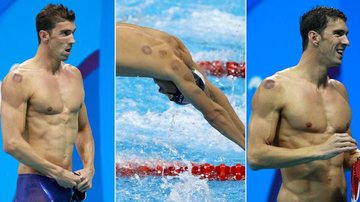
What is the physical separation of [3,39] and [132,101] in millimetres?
880

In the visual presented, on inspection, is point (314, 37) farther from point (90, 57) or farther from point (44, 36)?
point (90, 57)

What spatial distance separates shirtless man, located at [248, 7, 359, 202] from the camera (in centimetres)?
372

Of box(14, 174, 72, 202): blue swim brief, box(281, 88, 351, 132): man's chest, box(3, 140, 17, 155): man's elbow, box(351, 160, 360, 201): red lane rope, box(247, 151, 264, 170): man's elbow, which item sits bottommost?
box(14, 174, 72, 202): blue swim brief

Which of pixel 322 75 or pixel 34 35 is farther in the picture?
pixel 34 35

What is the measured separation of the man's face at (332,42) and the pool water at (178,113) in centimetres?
97

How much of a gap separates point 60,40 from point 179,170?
1.21m

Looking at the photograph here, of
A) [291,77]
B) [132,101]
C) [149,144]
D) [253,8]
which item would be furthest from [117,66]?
[291,77]

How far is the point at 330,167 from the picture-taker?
3.76 metres

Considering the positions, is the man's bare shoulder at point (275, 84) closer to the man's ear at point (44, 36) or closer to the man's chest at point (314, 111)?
the man's chest at point (314, 111)

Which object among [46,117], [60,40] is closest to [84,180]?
[46,117]

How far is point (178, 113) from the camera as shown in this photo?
472cm

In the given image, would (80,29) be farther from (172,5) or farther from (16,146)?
(16,146)

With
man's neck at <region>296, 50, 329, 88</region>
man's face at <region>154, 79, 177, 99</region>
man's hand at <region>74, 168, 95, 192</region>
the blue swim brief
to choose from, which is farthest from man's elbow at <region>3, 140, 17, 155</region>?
man's neck at <region>296, 50, 329, 88</region>

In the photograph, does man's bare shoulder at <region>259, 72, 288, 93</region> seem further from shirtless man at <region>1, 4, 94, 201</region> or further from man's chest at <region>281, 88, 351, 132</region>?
→ shirtless man at <region>1, 4, 94, 201</region>
